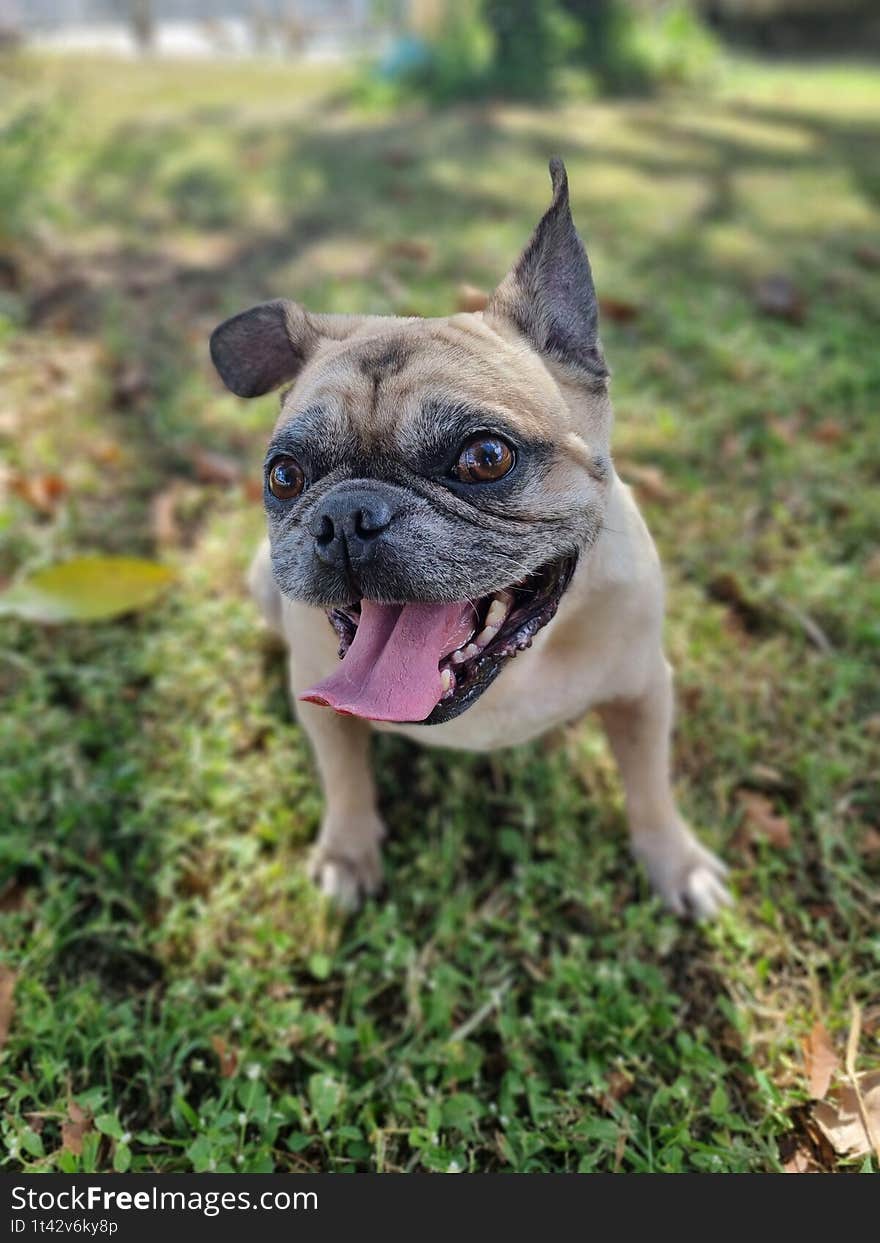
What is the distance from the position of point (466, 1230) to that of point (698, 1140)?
21.9 inches

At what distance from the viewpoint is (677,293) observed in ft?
18.3

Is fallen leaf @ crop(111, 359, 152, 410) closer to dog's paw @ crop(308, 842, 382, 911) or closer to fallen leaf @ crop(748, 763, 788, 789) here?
dog's paw @ crop(308, 842, 382, 911)

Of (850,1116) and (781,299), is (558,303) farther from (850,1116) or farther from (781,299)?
(781,299)

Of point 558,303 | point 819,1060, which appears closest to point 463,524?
point 558,303

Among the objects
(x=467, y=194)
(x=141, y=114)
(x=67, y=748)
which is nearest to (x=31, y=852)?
(x=67, y=748)

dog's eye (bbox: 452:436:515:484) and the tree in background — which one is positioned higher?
the tree in background

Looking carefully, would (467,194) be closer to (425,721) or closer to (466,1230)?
(425,721)

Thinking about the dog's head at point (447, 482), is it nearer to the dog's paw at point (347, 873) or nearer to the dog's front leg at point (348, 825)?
the dog's front leg at point (348, 825)

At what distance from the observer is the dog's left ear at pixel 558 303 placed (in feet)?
7.12

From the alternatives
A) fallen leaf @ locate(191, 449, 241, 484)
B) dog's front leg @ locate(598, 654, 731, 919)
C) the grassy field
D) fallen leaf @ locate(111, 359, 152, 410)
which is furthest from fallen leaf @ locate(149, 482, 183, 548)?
dog's front leg @ locate(598, 654, 731, 919)

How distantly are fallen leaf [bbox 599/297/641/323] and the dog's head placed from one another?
324 cm

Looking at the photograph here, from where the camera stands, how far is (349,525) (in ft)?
6.07

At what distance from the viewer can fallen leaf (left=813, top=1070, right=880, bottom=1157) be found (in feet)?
6.61

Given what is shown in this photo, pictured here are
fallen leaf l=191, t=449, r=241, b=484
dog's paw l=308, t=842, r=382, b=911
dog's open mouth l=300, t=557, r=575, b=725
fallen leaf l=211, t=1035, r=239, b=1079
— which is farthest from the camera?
fallen leaf l=191, t=449, r=241, b=484
